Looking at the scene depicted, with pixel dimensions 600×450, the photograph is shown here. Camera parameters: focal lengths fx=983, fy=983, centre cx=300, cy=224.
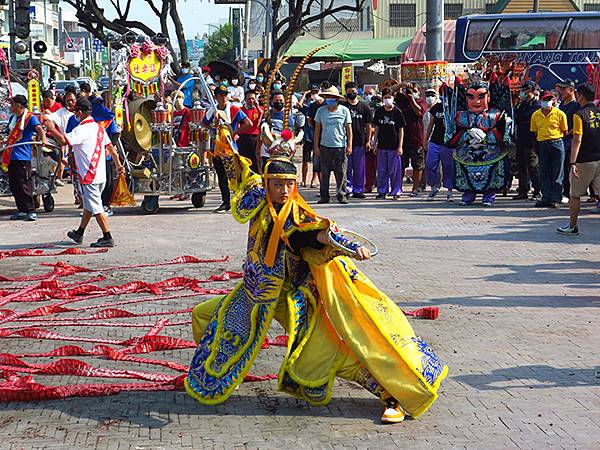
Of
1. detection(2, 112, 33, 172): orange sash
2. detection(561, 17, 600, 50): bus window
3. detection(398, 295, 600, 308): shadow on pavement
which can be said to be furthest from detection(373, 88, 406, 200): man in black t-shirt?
detection(561, 17, 600, 50): bus window

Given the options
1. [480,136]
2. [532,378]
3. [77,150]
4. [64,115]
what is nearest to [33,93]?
[64,115]

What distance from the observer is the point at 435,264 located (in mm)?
10445

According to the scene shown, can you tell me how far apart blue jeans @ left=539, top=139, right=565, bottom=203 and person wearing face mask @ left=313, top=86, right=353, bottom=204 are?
2.95m

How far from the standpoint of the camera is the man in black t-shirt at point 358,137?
16297mm

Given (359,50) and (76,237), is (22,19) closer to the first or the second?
(76,237)

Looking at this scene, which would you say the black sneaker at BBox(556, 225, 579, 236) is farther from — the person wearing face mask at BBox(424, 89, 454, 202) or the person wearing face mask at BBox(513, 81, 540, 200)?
the person wearing face mask at BBox(424, 89, 454, 202)

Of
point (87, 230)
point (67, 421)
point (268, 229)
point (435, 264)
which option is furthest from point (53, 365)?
point (87, 230)

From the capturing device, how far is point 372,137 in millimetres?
16812

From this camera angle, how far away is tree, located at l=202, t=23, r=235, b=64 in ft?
305

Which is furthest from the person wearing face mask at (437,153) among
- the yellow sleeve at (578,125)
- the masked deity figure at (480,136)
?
the yellow sleeve at (578,125)

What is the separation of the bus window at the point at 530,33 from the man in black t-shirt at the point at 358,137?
11.1 metres

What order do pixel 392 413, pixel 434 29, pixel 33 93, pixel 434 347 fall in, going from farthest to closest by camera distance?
1. pixel 434 29
2. pixel 33 93
3. pixel 434 347
4. pixel 392 413

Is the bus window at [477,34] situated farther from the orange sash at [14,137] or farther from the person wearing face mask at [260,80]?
the orange sash at [14,137]

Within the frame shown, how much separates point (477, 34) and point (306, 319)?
22.2 m
